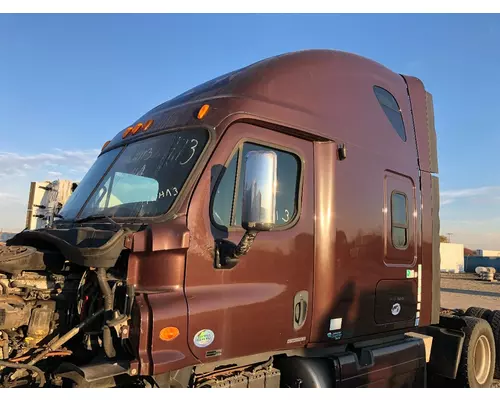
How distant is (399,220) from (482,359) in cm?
282

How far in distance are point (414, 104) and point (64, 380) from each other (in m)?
4.79

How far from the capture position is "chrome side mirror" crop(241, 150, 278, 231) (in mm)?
2816

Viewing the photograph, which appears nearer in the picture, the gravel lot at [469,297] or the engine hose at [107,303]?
the engine hose at [107,303]

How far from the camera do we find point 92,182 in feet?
14.2

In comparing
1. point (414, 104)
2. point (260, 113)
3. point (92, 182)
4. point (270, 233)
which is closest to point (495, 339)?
point (414, 104)

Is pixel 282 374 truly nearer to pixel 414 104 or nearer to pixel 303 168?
pixel 303 168

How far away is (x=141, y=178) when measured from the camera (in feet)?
12.3

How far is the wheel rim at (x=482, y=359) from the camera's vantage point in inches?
239

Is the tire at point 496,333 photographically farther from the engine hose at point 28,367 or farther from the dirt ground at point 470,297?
the engine hose at point 28,367

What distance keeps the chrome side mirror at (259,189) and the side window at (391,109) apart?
2.67 m

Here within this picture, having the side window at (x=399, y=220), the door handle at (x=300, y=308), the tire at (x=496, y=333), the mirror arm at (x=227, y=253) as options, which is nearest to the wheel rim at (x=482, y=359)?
the tire at (x=496, y=333)

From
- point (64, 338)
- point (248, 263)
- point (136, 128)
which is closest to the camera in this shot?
point (64, 338)

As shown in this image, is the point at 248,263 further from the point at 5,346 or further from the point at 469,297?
the point at 469,297

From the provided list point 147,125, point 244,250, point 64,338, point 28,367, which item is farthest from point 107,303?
point 147,125
